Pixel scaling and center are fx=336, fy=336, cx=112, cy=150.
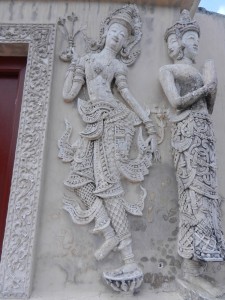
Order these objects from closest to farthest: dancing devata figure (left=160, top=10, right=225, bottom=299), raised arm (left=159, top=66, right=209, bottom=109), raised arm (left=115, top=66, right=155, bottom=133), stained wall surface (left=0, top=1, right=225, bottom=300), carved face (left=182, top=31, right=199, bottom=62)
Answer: dancing devata figure (left=160, top=10, right=225, bottom=299)
stained wall surface (left=0, top=1, right=225, bottom=300)
raised arm (left=159, top=66, right=209, bottom=109)
raised arm (left=115, top=66, right=155, bottom=133)
carved face (left=182, top=31, right=199, bottom=62)

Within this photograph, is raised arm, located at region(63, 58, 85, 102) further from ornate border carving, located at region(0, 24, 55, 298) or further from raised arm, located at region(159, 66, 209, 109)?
raised arm, located at region(159, 66, 209, 109)

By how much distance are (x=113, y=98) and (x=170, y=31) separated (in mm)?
952

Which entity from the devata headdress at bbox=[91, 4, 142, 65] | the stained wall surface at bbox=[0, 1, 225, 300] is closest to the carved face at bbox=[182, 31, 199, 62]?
the stained wall surface at bbox=[0, 1, 225, 300]

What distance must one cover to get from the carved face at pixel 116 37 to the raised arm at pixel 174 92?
0.52m

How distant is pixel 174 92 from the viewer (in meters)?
3.11

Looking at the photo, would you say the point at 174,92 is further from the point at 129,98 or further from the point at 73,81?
the point at 73,81

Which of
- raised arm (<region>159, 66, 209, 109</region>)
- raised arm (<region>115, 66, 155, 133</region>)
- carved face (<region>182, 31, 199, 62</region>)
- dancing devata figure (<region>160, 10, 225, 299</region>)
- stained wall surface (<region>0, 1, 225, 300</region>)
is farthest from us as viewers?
carved face (<region>182, 31, 199, 62</region>)

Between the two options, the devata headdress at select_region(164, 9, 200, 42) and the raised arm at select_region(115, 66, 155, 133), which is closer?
the raised arm at select_region(115, 66, 155, 133)

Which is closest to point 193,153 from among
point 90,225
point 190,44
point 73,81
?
point 90,225

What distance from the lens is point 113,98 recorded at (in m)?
3.23

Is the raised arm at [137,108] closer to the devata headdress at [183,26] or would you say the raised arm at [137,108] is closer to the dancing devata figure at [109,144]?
the dancing devata figure at [109,144]

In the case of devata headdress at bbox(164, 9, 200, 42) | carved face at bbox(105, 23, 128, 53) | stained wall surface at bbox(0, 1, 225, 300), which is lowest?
stained wall surface at bbox(0, 1, 225, 300)

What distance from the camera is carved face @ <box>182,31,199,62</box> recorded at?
336 cm

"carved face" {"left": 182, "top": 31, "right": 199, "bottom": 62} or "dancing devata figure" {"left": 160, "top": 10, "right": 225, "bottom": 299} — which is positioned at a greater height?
"carved face" {"left": 182, "top": 31, "right": 199, "bottom": 62}
